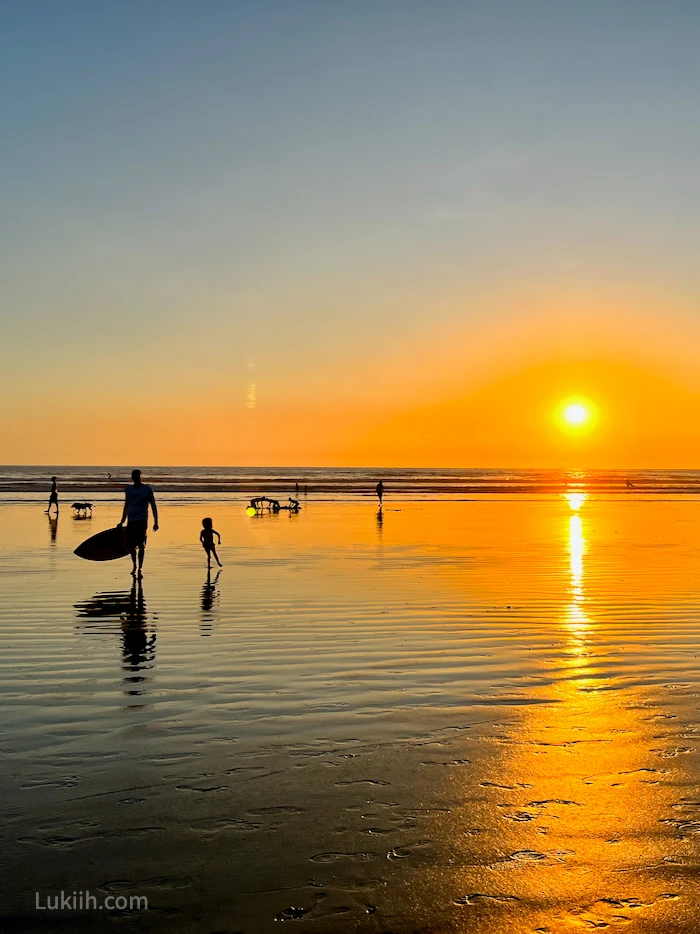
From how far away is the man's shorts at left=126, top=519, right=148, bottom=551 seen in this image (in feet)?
60.1

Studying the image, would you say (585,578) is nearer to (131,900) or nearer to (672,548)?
(672,548)

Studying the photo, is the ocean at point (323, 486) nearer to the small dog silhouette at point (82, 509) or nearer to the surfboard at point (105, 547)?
the small dog silhouette at point (82, 509)

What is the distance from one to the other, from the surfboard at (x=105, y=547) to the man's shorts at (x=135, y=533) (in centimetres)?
229

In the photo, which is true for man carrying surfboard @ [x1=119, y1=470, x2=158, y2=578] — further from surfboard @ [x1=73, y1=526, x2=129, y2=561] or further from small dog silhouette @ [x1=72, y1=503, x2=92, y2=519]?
small dog silhouette @ [x1=72, y1=503, x2=92, y2=519]

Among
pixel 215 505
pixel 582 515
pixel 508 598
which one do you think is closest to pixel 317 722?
pixel 508 598

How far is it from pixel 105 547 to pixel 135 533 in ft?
9.69

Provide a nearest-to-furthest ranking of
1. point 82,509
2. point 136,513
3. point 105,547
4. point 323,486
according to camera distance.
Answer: point 136,513 → point 105,547 → point 82,509 → point 323,486

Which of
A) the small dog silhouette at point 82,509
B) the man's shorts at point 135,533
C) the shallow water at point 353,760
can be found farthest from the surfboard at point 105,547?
the small dog silhouette at point 82,509

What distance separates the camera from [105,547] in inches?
822

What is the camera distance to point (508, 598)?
15898 millimetres

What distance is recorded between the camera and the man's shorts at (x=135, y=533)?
18312 mm

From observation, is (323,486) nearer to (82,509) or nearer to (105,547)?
(82,509)

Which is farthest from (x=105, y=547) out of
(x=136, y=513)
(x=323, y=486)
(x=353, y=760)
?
(x=323, y=486)

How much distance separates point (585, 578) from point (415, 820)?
1440cm
